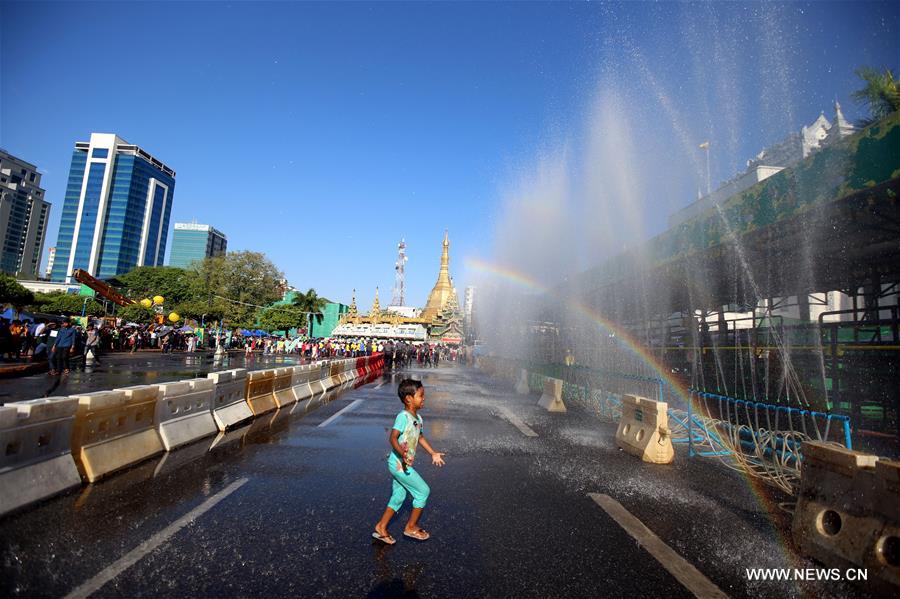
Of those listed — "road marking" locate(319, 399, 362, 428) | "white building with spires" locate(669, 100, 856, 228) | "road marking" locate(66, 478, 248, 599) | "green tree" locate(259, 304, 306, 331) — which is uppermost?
"white building with spires" locate(669, 100, 856, 228)

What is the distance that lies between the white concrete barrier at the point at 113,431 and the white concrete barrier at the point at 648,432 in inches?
286

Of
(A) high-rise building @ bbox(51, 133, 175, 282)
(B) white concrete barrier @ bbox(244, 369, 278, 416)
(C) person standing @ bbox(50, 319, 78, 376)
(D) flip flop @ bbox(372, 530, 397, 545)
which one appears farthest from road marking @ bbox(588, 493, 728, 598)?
(A) high-rise building @ bbox(51, 133, 175, 282)

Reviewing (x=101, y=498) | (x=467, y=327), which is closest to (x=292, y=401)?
(x=101, y=498)

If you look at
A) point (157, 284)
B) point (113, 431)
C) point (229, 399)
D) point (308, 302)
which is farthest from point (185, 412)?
point (157, 284)

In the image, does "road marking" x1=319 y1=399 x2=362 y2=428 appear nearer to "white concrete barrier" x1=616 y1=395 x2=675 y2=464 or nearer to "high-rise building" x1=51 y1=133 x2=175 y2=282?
"white concrete barrier" x1=616 y1=395 x2=675 y2=464

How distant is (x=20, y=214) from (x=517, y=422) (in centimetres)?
19773

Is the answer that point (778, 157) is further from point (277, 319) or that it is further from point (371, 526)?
point (277, 319)

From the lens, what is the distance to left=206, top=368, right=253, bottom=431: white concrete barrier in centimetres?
884

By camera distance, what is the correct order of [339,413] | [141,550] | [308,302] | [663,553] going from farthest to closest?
[308,302] < [339,413] < [663,553] < [141,550]

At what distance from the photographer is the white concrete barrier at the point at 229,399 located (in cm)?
884

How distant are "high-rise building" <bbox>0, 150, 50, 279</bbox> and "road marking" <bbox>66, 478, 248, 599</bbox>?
177292mm

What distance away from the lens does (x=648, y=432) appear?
302 inches

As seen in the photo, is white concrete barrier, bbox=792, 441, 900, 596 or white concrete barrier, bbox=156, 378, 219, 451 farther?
white concrete barrier, bbox=156, 378, 219, 451

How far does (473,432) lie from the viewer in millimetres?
9570
